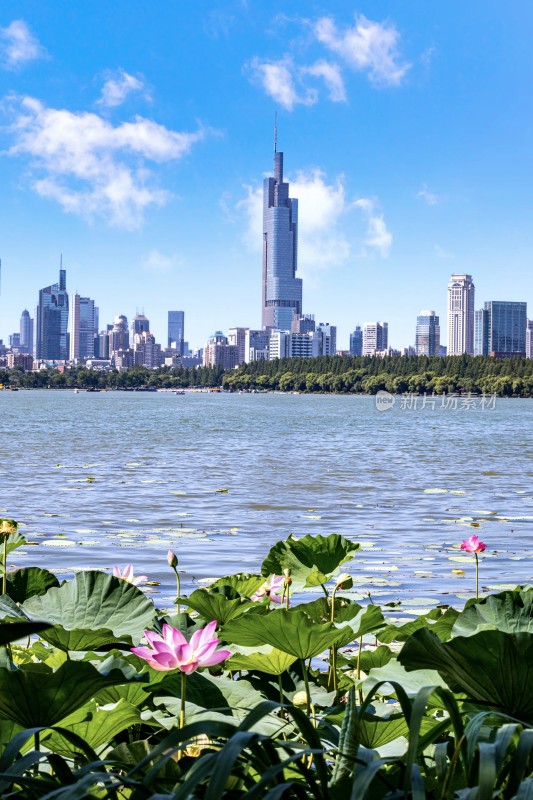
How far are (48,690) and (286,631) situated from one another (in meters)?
0.61

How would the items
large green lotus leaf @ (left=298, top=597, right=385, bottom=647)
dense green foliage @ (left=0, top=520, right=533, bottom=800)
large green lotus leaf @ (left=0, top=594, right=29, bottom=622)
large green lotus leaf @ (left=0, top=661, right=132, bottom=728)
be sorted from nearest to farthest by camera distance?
dense green foliage @ (left=0, top=520, right=533, bottom=800)
large green lotus leaf @ (left=0, top=661, right=132, bottom=728)
large green lotus leaf @ (left=298, top=597, right=385, bottom=647)
large green lotus leaf @ (left=0, top=594, right=29, bottom=622)

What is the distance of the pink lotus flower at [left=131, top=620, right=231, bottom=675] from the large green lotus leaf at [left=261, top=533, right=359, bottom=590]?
150cm

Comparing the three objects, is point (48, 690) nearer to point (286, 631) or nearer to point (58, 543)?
point (286, 631)

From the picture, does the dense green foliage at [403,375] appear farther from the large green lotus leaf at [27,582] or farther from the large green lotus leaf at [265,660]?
the large green lotus leaf at [265,660]

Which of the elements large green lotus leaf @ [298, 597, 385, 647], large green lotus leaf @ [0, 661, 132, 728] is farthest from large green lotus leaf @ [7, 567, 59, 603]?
large green lotus leaf @ [0, 661, 132, 728]

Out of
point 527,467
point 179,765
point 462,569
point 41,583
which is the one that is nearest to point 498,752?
point 179,765

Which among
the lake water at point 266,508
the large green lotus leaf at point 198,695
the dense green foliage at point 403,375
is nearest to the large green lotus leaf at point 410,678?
the large green lotus leaf at point 198,695

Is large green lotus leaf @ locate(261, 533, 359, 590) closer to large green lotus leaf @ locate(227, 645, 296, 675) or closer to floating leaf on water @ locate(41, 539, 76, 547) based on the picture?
large green lotus leaf @ locate(227, 645, 296, 675)

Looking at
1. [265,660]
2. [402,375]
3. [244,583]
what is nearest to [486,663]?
[265,660]

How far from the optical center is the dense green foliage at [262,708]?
1.44 metres

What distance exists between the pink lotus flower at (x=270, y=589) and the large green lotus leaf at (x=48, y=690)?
1.41 m

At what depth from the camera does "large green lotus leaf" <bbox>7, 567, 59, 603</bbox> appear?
127 inches

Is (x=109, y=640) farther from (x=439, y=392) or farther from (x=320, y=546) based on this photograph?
(x=439, y=392)

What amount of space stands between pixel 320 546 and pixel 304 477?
15247mm
